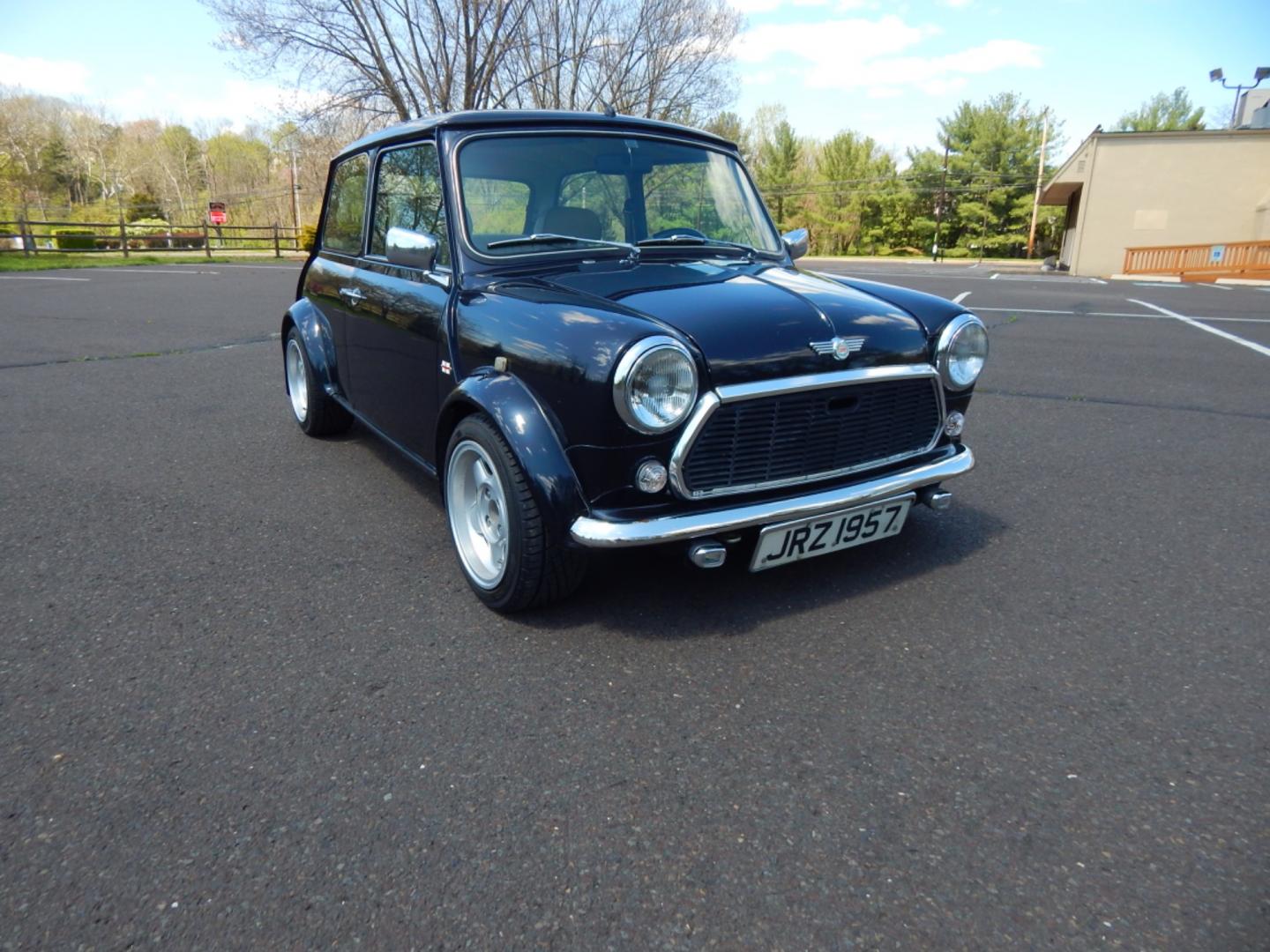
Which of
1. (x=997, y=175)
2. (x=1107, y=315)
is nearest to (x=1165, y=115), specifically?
(x=997, y=175)

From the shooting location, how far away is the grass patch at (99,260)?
64.5 feet

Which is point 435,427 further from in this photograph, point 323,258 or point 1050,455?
point 1050,455

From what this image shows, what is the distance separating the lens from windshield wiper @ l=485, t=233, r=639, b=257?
3033 millimetres

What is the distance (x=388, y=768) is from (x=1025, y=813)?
1462mm

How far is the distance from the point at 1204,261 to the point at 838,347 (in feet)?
94.8

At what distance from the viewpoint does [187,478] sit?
13.4 ft

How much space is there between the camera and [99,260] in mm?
22344

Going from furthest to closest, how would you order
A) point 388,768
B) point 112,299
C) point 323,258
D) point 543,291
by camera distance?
point 112,299, point 323,258, point 543,291, point 388,768

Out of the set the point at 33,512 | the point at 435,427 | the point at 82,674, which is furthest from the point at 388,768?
the point at 33,512

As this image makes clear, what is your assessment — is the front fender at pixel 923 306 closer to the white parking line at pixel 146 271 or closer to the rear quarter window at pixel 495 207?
the rear quarter window at pixel 495 207

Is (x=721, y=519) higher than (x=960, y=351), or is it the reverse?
(x=960, y=351)

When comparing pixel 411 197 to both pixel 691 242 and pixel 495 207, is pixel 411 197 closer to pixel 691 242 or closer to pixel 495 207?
pixel 495 207

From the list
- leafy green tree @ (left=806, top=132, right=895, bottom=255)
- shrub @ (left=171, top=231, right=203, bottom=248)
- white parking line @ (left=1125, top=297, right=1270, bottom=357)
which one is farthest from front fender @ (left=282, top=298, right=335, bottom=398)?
leafy green tree @ (left=806, top=132, right=895, bottom=255)

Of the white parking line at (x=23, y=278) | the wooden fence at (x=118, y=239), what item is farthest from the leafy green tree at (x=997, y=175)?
the white parking line at (x=23, y=278)
